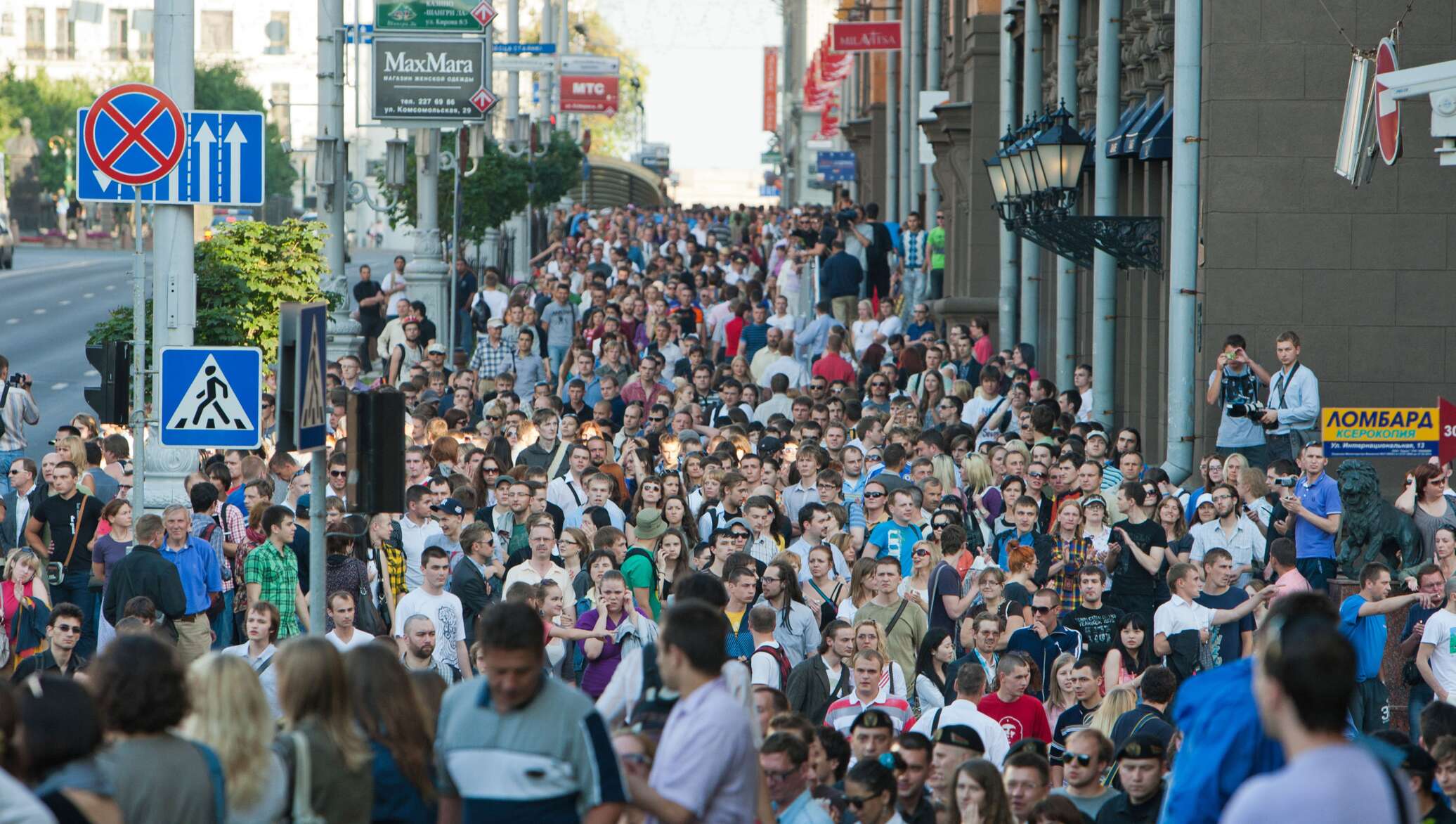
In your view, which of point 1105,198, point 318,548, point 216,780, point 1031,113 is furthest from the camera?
point 1031,113

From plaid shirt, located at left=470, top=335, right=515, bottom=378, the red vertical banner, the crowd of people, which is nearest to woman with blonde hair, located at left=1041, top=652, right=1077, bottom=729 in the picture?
the crowd of people

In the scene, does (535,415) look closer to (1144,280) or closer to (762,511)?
(762,511)

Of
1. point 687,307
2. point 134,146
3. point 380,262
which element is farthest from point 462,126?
point 380,262

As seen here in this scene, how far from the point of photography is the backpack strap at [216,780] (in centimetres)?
558

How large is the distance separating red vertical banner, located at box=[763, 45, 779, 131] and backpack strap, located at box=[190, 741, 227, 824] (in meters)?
147

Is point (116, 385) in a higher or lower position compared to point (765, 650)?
higher

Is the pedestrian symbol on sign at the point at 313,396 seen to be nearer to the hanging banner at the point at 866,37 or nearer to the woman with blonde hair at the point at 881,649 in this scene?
the woman with blonde hair at the point at 881,649

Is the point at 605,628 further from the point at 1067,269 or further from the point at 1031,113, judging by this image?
the point at 1031,113

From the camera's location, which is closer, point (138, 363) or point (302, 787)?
point (302, 787)

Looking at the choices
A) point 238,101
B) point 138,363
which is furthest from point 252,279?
point 238,101

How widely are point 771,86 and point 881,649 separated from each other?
148 meters

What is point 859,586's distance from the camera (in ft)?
42.0

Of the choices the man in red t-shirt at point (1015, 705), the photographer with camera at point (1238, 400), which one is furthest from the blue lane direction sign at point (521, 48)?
the man in red t-shirt at point (1015, 705)

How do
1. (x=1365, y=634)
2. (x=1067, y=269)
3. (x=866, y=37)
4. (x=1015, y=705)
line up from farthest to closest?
1. (x=866, y=37)
2. (x=1067, y=269)
3. (x=1365, y=634)
4. (x=1015, y=705)
